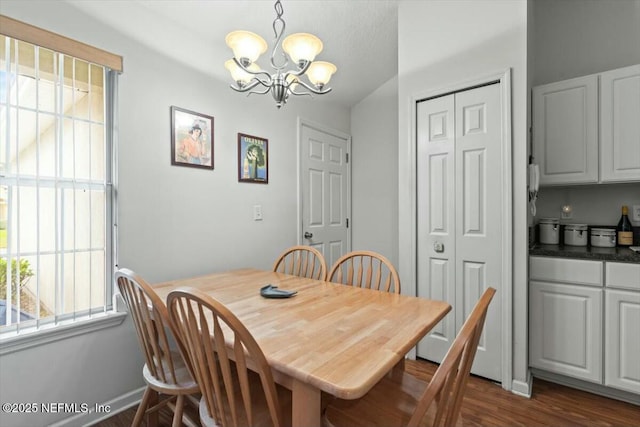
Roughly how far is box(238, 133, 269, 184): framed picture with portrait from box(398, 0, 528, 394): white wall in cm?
118

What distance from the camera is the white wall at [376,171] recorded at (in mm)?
3502

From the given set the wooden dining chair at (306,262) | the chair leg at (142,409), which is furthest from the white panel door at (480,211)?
the chair leg at (142,409)

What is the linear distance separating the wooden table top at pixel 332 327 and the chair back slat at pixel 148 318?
1.00 ft

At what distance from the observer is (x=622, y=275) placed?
183 cm

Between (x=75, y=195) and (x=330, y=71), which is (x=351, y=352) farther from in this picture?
(x=75, y=195)

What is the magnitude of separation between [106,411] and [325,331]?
1540mm

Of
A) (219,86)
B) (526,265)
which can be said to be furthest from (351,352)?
(219,86)

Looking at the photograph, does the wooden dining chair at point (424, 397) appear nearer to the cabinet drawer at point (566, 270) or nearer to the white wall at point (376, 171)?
the cabinet drawer at point (566, 270)

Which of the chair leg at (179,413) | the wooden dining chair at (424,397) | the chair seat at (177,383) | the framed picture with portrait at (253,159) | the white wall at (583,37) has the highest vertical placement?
the white wall at (583,37)

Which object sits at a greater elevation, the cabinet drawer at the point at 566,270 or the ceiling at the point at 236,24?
the ceiling at the point at 236,24

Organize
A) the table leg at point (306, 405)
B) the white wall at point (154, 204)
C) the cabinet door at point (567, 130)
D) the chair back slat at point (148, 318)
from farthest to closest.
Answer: the cabinet door at point (567, 130)
the white wall at point (154, 204)
the chair back slat at point (148, 318)
the table leg at point (306, 405)

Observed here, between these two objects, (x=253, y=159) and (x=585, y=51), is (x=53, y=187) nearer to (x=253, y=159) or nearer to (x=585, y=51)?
(x=253, y=159)

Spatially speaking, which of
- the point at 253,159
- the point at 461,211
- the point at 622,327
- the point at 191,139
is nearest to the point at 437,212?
the point at 461,211

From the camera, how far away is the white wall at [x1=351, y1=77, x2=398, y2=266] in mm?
3502
